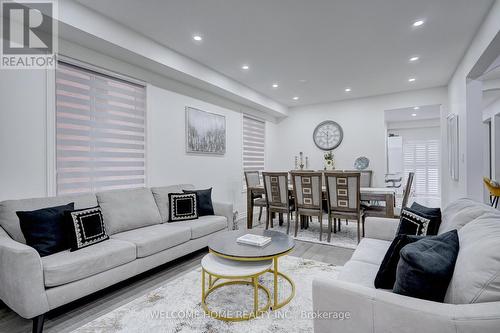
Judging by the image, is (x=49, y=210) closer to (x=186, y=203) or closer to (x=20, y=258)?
(x=20, y=258)

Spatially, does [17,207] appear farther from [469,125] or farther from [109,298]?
[469,125]

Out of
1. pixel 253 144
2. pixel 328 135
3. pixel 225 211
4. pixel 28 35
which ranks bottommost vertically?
pixel 225 211

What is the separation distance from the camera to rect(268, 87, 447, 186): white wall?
5.73 metres

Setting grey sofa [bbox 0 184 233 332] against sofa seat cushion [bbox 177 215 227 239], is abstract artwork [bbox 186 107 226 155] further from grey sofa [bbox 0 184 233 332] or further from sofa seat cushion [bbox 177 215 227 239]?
sofa seat cushion [bbox 177 215 227 239]

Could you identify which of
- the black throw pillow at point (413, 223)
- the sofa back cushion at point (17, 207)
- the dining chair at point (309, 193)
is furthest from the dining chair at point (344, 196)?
the sofa back cushion at point (17, 207)

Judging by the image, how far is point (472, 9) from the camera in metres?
2.67

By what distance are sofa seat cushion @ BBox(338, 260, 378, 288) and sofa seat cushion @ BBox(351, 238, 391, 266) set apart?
8 centimetres

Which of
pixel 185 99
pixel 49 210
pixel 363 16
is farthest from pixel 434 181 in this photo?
pixel 49 210

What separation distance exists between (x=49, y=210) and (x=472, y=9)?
4.59 metres

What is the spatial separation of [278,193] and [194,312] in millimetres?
2569

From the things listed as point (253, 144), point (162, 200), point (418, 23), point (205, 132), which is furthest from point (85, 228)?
point (253, 144)

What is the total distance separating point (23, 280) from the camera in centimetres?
175

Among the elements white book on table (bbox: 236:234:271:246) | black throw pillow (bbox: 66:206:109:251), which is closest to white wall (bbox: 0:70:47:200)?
black throw pillow (bbox: 66:206:109:251)

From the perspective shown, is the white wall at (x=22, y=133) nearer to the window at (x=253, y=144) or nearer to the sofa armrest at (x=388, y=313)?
the sofa armrest at (x=388, y=313)
